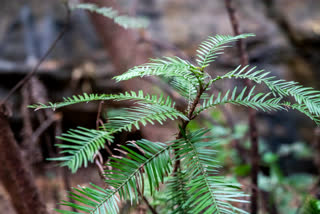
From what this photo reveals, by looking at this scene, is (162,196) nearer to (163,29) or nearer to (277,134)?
(277,134)

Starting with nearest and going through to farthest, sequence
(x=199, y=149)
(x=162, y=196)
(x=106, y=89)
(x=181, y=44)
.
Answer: (x=199, y=149), (x=162, y=196), (x=106, y=89), (x=181, y=44)

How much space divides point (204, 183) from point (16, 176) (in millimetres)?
663

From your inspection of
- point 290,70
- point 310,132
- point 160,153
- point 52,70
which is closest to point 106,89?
point 52,70

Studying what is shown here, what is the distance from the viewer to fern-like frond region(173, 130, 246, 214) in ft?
1.34

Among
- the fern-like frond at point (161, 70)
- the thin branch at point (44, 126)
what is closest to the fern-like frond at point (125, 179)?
the fern-like frond at point (161, 70)

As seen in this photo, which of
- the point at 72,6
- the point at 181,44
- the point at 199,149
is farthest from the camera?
the point at 181,44

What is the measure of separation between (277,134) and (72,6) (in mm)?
3248

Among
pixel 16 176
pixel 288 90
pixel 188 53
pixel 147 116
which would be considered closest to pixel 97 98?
pixel 147 116

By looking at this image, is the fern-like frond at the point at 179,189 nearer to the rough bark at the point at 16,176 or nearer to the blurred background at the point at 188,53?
the rough bark at the point at 16,176

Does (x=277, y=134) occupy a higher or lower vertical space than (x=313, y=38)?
lower

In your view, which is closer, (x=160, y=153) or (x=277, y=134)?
(x=160, y=153)

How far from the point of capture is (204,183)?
17.0 inches

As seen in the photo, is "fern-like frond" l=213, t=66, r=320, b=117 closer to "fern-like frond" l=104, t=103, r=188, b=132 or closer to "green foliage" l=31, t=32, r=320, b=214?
"green foliage" l=31, t=32, r=320, b=214

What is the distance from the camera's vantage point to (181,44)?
13.6 feet
